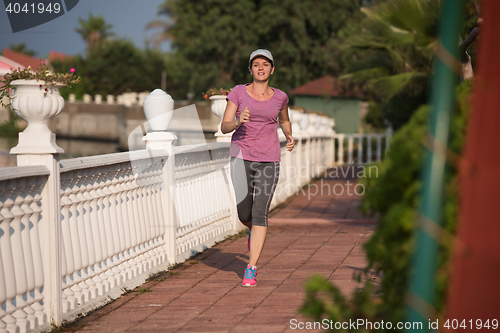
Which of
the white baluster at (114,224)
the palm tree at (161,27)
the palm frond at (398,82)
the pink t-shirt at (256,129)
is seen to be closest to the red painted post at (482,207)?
the pink t-shirt at (256,129)

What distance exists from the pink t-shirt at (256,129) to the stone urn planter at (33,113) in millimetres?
1696

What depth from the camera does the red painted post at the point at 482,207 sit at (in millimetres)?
1642

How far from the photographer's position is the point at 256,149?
500cm

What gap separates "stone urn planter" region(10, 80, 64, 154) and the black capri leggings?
1721 mm

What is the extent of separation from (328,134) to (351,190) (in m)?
6.48

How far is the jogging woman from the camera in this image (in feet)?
16.4

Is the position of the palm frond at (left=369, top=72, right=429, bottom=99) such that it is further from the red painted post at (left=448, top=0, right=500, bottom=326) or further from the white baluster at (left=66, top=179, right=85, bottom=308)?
the red painted post at (left=448, top=0, right=500, bottom=326)

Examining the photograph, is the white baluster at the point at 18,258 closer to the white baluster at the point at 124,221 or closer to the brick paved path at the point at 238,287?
the brick paved path at the point at 238,287

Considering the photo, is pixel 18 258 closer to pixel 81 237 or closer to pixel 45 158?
pixel 45 158

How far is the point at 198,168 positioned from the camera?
686 centimetres

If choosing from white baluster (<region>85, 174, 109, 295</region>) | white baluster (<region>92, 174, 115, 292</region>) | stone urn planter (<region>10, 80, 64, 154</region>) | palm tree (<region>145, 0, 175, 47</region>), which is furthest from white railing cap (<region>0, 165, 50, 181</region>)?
palm tree (<region>145, 0, 175, 47</region>)

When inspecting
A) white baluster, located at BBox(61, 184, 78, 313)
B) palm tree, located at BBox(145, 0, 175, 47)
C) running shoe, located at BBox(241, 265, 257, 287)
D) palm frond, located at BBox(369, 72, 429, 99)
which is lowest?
running shoe, located at BBox(241, 265, 257, 287)

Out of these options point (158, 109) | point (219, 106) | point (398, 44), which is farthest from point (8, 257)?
point (398, 44)

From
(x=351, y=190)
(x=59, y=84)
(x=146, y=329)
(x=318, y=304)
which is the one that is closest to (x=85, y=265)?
(x=146, y=329)
